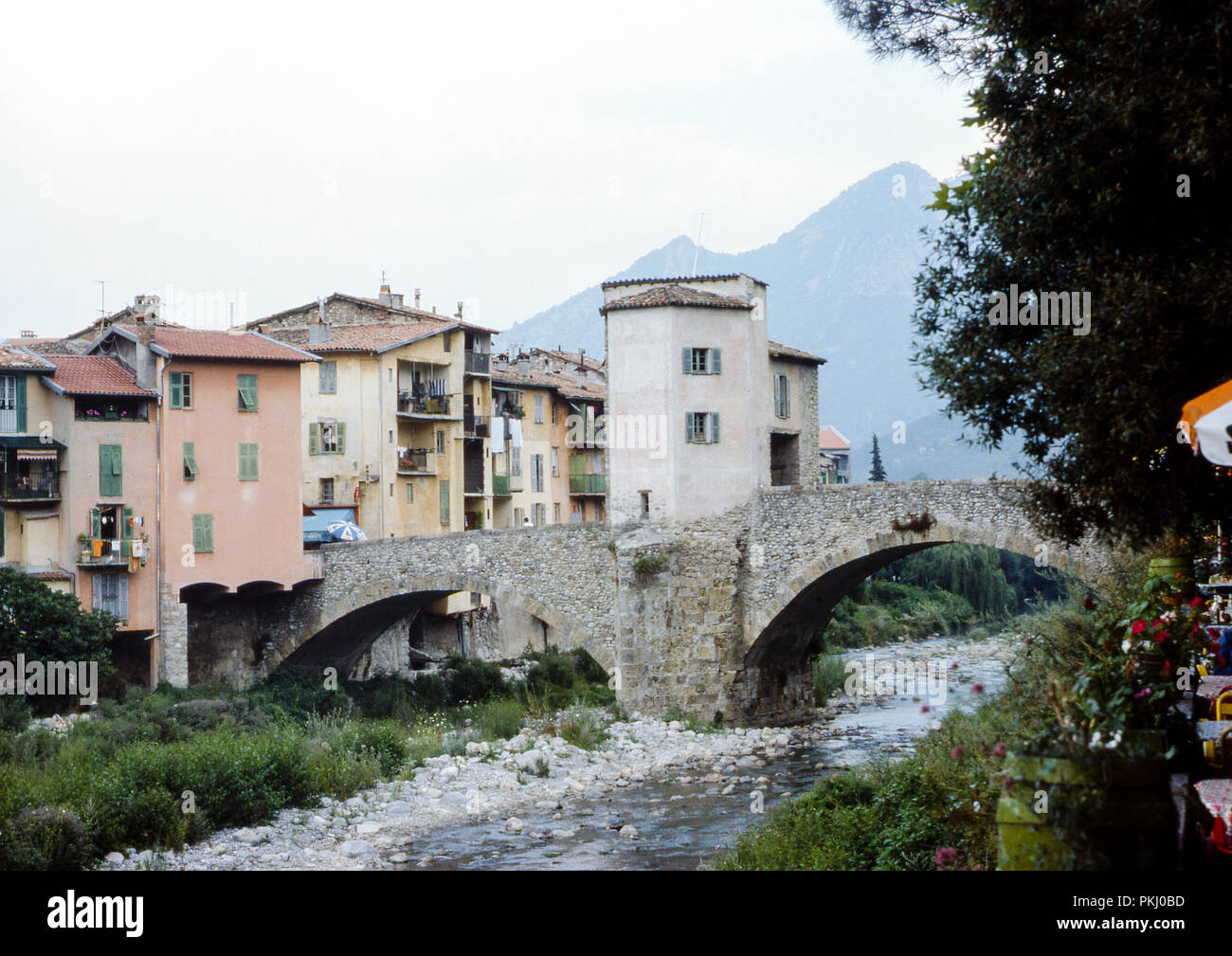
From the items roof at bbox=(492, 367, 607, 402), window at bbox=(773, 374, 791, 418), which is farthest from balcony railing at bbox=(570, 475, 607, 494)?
Answer: window at bbox=(773, 374, 791, 418)

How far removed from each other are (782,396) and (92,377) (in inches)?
624

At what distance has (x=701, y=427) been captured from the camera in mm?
26438

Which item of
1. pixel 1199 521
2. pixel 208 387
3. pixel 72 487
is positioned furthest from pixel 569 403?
pixel 1199 521

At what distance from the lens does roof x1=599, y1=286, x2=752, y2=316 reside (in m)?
26.1

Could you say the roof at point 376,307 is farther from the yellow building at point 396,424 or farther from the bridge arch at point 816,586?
the bridge arch at point 816,586

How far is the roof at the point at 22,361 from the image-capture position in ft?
89.6

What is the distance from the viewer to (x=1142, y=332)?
26.0 ft

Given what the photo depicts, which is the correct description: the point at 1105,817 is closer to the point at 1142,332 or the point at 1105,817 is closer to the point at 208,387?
the point at 1142,332

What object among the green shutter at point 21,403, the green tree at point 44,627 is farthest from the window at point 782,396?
the green shutter at point 21,403

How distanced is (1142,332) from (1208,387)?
0.53 meters

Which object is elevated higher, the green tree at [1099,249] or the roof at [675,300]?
the roof at [675,300]

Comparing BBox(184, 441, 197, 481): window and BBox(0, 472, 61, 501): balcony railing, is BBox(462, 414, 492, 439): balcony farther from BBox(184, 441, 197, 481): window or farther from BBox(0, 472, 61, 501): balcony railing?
BBox(0, 472, 61, 501): balcony railing

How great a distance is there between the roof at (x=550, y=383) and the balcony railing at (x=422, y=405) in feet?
10.7

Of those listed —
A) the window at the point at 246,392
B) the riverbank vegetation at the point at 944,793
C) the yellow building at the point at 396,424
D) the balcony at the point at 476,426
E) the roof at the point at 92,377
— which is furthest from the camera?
the balcony at the point at 476,426
